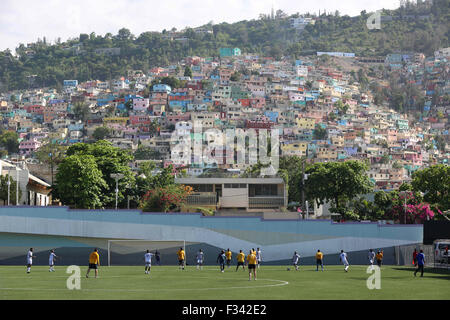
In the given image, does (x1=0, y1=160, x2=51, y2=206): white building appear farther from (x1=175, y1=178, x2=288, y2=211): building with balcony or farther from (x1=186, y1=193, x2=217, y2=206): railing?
(x1=186, y1=193, x2=217, y2=206): railing

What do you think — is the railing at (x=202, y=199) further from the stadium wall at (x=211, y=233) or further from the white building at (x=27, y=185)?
the stadium wall at (x=211, y=233)

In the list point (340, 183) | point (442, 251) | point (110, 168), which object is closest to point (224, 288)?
point (442, 251)

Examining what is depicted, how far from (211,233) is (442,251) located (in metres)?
20.4

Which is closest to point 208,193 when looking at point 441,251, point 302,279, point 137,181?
point 137,181

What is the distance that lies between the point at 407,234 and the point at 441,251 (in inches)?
548

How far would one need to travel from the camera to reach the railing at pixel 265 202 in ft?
312

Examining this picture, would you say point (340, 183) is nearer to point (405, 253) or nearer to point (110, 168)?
point (405, 253)

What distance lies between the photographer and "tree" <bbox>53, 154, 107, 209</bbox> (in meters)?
73.5
